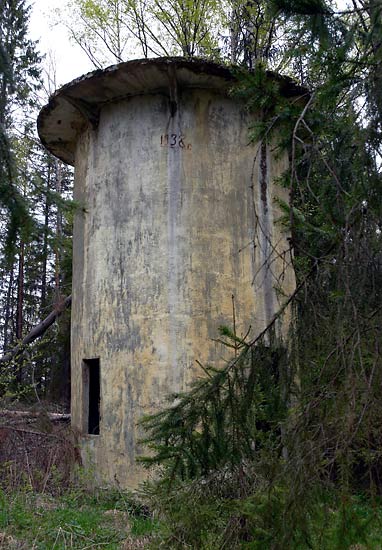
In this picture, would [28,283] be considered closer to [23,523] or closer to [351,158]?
[23,523]

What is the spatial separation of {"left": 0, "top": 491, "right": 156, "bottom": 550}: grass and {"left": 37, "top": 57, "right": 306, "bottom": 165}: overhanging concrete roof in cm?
631

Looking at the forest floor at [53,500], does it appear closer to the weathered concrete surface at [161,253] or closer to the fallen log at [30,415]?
the fallen log at [30,415]

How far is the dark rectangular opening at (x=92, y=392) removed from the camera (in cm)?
1077

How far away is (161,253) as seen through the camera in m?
10.1

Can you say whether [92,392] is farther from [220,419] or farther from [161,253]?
[220,419]

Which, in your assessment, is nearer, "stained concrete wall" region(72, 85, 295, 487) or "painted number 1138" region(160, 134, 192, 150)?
"stained concrete wall" region(72, 85, 295, 487)

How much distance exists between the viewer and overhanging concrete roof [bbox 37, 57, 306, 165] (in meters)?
9.96

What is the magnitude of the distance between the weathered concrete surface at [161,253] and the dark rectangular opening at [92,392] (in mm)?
131

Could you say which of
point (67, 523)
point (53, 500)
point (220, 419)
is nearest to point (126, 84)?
point (53, 500)

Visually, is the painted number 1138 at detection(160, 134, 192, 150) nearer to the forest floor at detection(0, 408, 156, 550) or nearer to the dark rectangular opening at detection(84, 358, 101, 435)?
the dark rectangular opening at detection(84, 358, 101, 435)

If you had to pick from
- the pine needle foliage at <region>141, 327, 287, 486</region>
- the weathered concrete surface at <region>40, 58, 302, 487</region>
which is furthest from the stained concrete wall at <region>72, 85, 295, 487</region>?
the pine needle foliage at <region>141, 327, 287, 486</region>

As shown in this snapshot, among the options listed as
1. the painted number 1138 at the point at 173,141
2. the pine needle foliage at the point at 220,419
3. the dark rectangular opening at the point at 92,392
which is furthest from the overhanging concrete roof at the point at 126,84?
the pine needle foliage at the point at 220,419

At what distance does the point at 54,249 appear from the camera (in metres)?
5.62

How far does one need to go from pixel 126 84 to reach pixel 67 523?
681 cm
